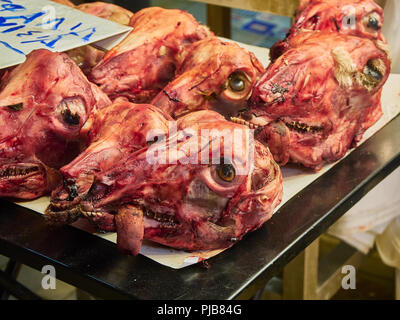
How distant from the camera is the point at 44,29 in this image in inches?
68.0

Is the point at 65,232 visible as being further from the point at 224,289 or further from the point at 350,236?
the point at 350,236

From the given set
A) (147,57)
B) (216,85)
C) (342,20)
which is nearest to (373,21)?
(342,20)

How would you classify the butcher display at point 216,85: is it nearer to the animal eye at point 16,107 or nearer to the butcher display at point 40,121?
the butcher display at point 40,121

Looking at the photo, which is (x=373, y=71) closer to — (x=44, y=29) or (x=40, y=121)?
(x=40, y=121)

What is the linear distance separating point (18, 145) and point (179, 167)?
1.31ft

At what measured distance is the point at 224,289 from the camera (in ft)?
3.71

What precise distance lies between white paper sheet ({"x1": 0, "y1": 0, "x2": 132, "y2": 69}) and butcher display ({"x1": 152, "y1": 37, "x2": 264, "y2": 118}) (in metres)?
0.30

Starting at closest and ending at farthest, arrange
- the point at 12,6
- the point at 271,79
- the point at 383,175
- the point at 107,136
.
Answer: the point at 107,136 → the point at 271,79 → the point at 383,175 → the point at 12,6

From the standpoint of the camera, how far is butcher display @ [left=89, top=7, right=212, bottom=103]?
5.35 ft

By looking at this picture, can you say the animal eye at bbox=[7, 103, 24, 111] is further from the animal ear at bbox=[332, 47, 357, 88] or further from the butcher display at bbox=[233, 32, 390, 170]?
the animal ear at bbox=[332, 47, 357, 88]

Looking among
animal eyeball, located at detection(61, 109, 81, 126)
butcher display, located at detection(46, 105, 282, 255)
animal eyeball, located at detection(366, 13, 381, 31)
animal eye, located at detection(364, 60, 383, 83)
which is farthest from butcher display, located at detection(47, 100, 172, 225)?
animal eyeball, located at detection(366, 13, 381, 31)

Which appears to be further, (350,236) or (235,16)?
(235,16)

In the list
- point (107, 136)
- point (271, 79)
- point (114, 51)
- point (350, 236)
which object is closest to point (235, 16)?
point (350, 236)

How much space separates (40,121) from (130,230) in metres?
0.35
